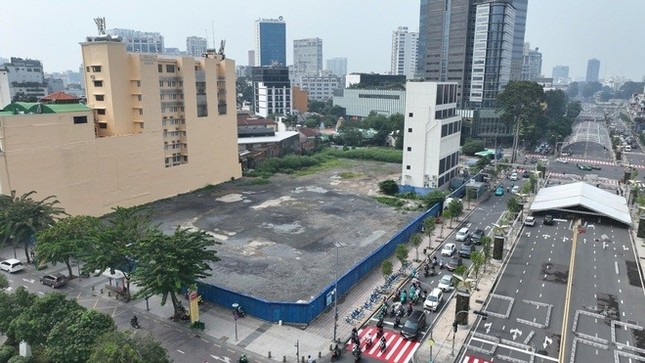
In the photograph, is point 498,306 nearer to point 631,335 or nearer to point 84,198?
point 631,335

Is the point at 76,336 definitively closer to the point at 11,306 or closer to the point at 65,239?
the point at 11,306

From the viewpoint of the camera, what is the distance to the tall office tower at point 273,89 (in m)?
174

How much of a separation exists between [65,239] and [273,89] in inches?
5497

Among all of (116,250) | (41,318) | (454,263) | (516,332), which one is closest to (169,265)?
(116,250)

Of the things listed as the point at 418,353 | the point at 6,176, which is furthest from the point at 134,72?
the point at 418,353

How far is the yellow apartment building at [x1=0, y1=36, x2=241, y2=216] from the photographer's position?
54.1 metres

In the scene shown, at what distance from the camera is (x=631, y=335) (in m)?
33.6

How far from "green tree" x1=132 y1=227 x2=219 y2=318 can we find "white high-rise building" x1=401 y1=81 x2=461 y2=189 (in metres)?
46.8

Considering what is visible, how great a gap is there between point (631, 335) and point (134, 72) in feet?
219

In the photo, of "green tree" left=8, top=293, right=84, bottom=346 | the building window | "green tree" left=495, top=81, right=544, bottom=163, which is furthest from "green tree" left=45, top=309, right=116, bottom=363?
"green tree" left=495, top=81, right=544, bottom=163

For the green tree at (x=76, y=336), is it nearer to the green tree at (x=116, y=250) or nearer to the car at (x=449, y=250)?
the green tree at (x=116, y=250)

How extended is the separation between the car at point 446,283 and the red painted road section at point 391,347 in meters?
9.03

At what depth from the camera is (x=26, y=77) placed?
168625 mm

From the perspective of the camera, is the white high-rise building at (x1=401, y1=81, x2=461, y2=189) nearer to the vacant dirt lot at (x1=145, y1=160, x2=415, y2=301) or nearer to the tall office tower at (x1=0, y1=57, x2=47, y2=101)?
the vacant dirt lot at (x1=145, y1=160, x2=415, y2=301)
